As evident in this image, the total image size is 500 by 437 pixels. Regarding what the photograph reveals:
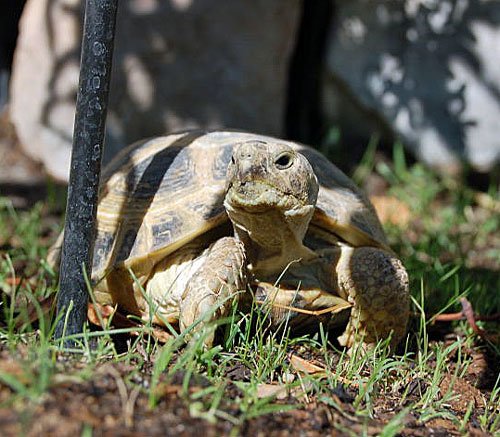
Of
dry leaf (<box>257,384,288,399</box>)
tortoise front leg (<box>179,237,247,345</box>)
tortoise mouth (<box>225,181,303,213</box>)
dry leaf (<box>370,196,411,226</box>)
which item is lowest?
dry leaf (<box>370,196,411,226</box>)

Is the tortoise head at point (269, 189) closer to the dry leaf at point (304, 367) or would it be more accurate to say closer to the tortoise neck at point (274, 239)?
the tortoise neck at point (274, 239)

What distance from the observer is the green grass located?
2.08m

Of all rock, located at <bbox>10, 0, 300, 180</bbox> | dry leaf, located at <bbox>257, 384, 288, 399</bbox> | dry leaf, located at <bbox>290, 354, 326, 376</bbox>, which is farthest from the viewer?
rock, located at <bbox>10, 0, 300, 180</bbox>

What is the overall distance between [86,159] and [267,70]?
139 inches

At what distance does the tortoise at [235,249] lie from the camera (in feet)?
9.16

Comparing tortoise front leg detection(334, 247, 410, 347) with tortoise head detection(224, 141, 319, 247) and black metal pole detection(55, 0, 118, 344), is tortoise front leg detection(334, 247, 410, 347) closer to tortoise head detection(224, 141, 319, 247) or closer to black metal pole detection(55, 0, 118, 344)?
tortoise head detection(224, 141, 319, 247)

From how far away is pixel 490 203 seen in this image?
5566mm

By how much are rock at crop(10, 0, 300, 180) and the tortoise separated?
236 cm

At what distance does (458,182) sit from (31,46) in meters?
3.16

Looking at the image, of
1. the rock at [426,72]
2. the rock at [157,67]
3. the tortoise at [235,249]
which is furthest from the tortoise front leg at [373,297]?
the rock at [426,72]

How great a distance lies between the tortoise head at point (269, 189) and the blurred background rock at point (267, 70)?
294 cm

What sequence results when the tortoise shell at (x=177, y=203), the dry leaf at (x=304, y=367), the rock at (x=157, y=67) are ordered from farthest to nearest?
the rock at (x=157, y=67)
the tortoise shell at (x=177, y=203)
the dry leaf at (x=304, y=367)

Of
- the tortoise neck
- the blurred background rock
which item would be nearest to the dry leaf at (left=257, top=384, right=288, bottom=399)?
the tortoise neck

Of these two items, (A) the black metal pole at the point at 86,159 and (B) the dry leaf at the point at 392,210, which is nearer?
(A) the black metal pole at the point at 86,159
